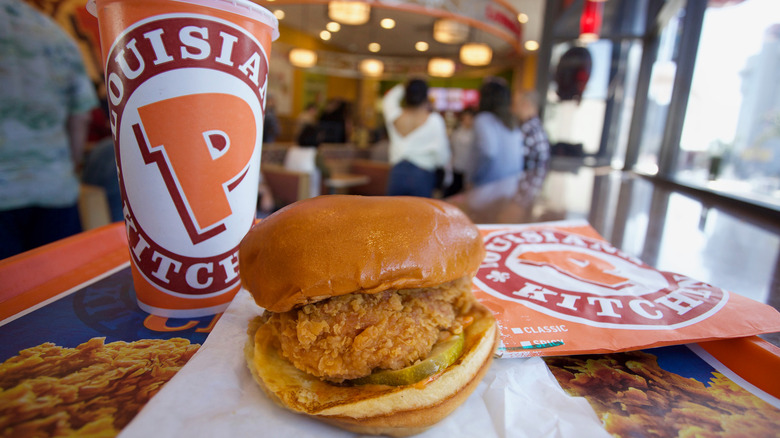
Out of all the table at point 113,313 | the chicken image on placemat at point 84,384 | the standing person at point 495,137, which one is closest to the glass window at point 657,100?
the standing person at point 495,137

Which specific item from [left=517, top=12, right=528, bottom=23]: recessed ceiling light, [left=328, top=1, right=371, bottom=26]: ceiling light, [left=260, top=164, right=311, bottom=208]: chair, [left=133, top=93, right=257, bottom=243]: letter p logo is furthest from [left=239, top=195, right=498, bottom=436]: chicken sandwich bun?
[left=517, top=12, right=528, bottom=23]: recessed ceiling light

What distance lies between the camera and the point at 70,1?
17.8 feet

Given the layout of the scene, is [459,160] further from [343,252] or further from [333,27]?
[333,27]

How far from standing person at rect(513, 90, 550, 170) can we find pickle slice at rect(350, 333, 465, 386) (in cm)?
461

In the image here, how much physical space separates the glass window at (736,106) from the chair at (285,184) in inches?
180

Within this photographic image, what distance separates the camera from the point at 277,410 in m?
0.63

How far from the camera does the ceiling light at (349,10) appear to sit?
6992 mm

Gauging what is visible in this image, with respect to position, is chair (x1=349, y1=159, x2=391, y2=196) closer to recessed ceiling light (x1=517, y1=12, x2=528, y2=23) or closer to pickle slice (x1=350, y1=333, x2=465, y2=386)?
recessed ceiling light (x1=517, y1=12, x2=528, y2=23)

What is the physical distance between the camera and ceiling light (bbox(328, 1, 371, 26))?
22.9 feet

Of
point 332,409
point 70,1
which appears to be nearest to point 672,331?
point 332,409

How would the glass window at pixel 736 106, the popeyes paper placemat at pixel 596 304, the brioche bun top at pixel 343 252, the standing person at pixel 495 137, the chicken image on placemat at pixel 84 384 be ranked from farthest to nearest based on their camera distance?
the standing person at pixel 495 137 → the glass window at pixel 736 106 → the popeyes paper placemat at pixel 596 304 → the brioche bun top at pixel 343 252 → the chicken image on placemat at pixel 84 384

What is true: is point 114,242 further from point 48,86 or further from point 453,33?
point 453,33

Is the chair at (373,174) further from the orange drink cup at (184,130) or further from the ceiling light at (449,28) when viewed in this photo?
the orange drink cup at (184,130)

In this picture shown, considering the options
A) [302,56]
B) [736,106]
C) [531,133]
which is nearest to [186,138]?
[736,106]
